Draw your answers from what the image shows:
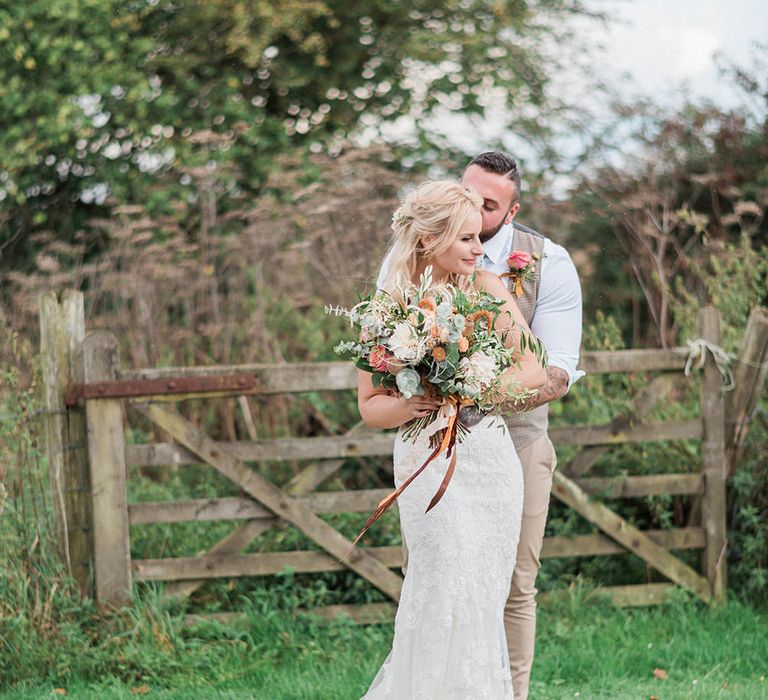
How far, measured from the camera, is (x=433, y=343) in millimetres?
3018

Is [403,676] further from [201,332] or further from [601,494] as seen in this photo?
[201,332]

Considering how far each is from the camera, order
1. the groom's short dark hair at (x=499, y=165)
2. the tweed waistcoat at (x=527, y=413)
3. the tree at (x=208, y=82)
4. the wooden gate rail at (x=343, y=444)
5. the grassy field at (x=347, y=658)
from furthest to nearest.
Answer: the tree at (x=208, y=82), the wooden gate rail at (x=343, y=444), the grassy field at (x=347, y=658), the tweed waistcoat at (x=527, y=413), the groom's short dark hair at (x=499, y=165)

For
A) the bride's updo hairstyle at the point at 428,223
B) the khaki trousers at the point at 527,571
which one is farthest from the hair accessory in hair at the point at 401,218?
the khaki trousers at the point at 527,571

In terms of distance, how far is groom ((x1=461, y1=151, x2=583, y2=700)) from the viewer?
3.86m

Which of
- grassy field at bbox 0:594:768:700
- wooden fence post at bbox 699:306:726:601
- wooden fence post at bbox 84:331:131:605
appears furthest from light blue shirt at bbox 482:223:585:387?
wooden fence post at bbox 84:331:131:605

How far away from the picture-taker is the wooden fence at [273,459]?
493cm

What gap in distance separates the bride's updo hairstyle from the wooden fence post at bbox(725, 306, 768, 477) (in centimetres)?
272

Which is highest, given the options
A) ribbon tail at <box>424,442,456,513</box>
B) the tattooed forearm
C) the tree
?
the tree

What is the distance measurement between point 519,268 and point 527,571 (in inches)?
47.1

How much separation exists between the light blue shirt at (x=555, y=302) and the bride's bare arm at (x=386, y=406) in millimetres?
803

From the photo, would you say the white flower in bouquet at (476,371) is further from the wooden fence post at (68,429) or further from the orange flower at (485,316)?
the wooden fence post at (68,429)

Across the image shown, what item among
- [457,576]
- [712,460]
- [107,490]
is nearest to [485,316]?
[457,576]

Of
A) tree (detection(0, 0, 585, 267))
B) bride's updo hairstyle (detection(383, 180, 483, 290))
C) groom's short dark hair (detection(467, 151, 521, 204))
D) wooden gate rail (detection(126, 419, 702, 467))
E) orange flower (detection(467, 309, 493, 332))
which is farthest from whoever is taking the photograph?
tree (detection(0, 0, 585, 267))

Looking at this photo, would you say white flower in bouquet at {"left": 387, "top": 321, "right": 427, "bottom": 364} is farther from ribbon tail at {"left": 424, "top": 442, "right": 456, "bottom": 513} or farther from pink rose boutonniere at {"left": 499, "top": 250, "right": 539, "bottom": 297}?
pink rose boutonniere at {"left": 499, "top": 250, "right": 539, "bottom": 297}
